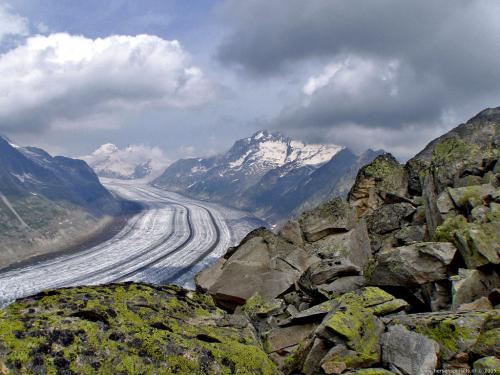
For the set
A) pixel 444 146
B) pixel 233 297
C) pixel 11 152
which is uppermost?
pixel 11 152

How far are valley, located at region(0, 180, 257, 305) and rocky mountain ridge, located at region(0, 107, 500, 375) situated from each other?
130 ft

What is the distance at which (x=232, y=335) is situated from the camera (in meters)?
7.62

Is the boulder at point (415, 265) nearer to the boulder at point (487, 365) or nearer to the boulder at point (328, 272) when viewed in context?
the boulder at point (328, 272)

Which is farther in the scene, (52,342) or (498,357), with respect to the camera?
(498,357)

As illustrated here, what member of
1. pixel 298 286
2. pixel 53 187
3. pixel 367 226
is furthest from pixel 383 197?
pixel 53 187

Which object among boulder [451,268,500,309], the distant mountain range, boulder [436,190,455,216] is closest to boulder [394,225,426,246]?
boulder [436,190,455,216]

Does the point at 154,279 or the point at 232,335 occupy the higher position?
the point at 232,335

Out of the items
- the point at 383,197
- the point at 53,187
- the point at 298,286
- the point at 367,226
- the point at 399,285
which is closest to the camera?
the point at 399,285

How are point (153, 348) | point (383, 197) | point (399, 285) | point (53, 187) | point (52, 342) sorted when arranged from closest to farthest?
point (52, 342), point (153, 348), point (399, 285), point (383, 197), point (53, 187)

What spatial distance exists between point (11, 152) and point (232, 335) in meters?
160

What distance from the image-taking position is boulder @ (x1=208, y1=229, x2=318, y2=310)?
15898 mm

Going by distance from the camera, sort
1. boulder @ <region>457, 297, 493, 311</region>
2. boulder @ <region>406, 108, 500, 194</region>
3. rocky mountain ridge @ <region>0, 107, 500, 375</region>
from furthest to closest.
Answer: boulder @ <region>406, 108, 500, 194</region> < boulder @ <region>457, 297, 493, 311</region> < rocky mountain ridge @ <region>0, 107, 500, 375</region>

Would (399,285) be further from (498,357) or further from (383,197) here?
(383,197)

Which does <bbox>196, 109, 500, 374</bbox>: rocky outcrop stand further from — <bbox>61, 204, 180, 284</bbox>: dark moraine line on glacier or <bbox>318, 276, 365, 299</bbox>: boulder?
<bbox>61, 204, 180, 284</bbox>: dark moraine line on glacier
